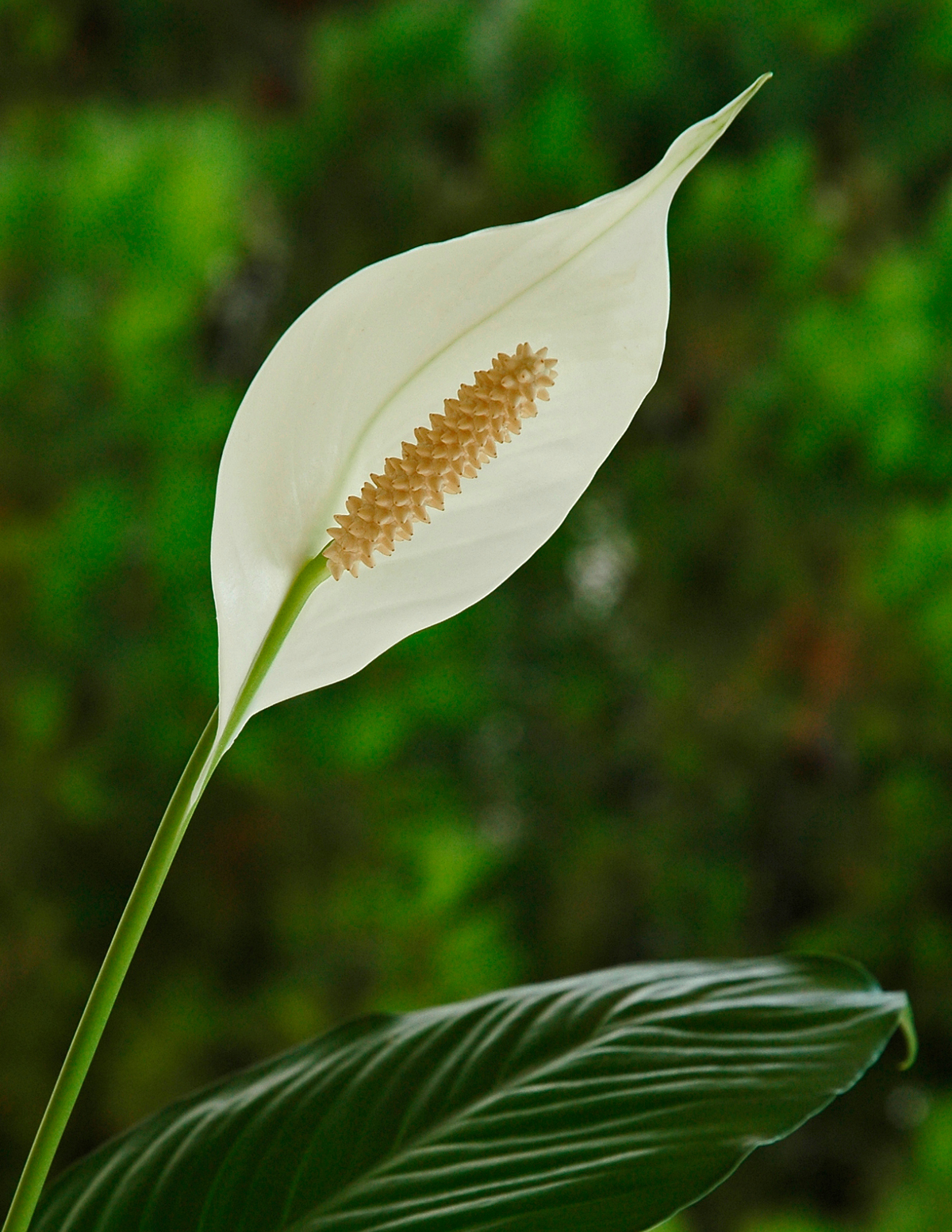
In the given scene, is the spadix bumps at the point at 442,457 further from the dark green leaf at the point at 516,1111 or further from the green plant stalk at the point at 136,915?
the dark green leaf at the point at 516,1111

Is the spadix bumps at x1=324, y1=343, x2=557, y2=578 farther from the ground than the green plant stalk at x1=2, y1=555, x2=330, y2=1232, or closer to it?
farther from the ground

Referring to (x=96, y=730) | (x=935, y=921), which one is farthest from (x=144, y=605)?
(x=935, y=921)

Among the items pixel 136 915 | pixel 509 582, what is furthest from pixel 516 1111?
pixel 509 582

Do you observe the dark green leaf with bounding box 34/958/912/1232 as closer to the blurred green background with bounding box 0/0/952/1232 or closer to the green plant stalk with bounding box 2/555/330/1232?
the green plant stalk with bounding box 2/555/330/1232

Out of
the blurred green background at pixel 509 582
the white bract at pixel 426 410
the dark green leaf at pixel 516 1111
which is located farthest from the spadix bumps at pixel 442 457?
the blurred green background at pixel 509 582

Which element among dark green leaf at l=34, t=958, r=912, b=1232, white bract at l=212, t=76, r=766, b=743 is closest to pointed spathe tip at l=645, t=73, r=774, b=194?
white bract at l=212, t=76, r=766, b=743

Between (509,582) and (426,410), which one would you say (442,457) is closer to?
(426,410)
